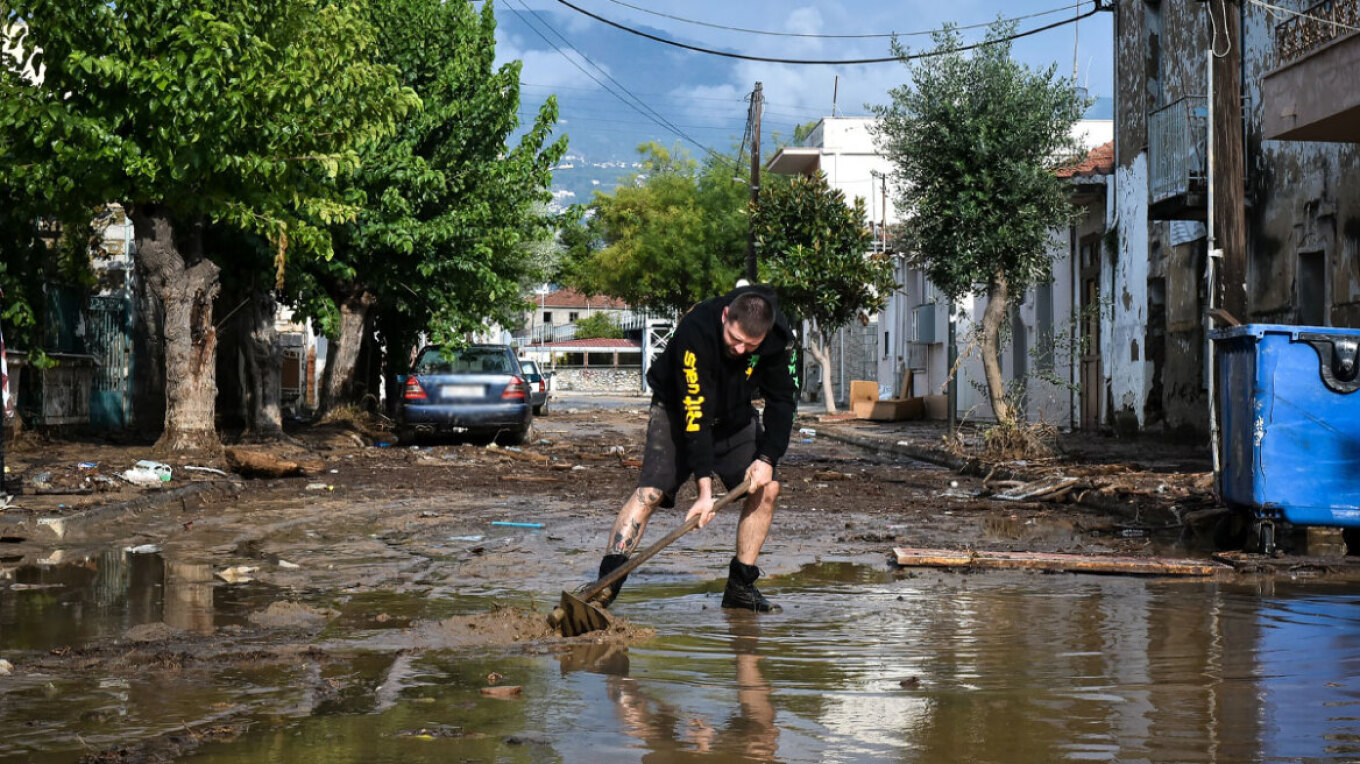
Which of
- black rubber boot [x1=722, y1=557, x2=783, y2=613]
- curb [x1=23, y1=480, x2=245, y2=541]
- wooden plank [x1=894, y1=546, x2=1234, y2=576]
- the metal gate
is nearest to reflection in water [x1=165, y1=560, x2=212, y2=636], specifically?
curb [x1=23, y1=480, x2=245, y2=541]

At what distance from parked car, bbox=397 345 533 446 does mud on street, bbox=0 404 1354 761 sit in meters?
4.07

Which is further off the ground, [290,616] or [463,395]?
[463,395]

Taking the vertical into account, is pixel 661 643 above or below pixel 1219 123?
below

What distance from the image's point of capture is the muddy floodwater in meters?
4.16

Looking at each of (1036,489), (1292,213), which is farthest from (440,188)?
(1292,213)

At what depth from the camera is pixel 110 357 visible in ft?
74.2

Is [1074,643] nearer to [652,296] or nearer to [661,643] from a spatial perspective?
[661,643]

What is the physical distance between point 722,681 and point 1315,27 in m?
13.2

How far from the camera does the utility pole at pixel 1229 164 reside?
1195 cm

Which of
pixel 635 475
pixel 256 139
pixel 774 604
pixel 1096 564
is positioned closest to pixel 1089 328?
pixel 635 475

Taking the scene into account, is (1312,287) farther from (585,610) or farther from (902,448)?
(585,610)

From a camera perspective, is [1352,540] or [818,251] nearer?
[1352,540]

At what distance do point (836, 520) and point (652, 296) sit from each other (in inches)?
2081

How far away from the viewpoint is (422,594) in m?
7.45
